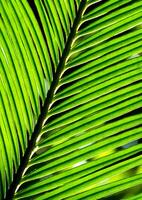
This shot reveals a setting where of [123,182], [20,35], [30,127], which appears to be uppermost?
[20,35]

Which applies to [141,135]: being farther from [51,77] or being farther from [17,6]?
[17,6]

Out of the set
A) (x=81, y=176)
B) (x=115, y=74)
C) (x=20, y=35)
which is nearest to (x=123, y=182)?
(x=81, y=176)

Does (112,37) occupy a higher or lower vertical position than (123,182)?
higher

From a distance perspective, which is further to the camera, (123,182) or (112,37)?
(112,37)
